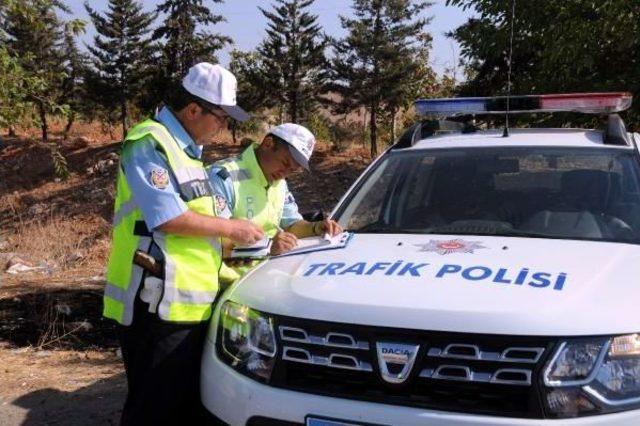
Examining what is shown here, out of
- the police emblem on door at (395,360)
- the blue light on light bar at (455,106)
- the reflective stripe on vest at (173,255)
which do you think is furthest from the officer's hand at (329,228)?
the blue light on light bar at (455,106)

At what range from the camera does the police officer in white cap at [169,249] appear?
2707 millimetres

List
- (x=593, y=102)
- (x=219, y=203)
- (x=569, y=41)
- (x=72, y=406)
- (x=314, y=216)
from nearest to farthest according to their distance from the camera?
(x=219, y=203)
(x=314, y=216)
(x=593, y=102)
(x=72, y=406)
(x=569, y=41)

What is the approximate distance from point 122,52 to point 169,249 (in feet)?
118

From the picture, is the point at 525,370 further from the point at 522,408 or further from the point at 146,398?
the point at 146,398

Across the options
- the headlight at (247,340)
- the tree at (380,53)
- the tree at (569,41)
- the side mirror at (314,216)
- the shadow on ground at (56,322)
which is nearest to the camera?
the headlight at (247,340)

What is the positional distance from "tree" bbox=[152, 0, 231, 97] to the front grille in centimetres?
3166

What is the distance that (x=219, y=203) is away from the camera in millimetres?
3131

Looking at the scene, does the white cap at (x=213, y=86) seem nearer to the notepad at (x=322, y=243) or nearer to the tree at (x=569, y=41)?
the notepad at (x=322, y=243)

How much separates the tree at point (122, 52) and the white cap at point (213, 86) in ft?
112

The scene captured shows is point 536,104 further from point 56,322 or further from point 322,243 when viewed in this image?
point 56,322

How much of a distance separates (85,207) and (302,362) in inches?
1014

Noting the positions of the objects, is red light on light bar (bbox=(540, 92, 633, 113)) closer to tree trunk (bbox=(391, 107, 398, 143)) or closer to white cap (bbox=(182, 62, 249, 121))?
white cap (bbox=(182, 62, 249, 121))

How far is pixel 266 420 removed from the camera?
2359 millimetres

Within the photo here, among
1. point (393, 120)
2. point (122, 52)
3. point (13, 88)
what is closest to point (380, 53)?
point (393, 120)
